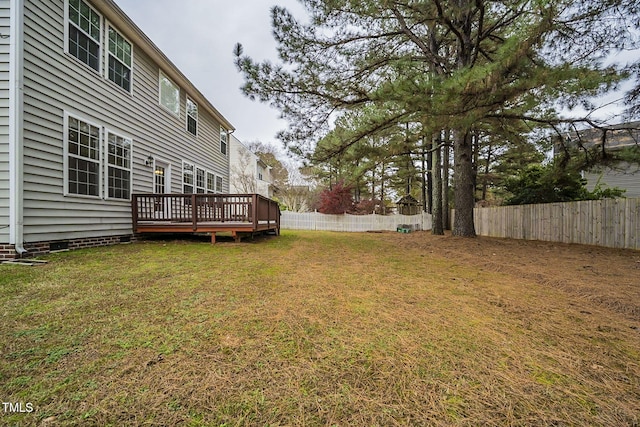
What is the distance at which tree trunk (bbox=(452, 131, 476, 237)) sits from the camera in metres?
7.62

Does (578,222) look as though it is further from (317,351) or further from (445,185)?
(317,351)

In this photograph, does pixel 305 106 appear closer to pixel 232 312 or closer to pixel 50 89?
pixel 50 89

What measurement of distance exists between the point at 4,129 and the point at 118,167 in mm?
2190

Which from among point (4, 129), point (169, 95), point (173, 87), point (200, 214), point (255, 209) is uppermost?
point (173, 87)

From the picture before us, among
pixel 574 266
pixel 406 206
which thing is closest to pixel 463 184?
pixel 574 266

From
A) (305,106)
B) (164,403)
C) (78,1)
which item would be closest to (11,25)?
(78,1)

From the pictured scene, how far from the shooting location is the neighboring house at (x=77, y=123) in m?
3.95

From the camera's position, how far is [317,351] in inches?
61.2

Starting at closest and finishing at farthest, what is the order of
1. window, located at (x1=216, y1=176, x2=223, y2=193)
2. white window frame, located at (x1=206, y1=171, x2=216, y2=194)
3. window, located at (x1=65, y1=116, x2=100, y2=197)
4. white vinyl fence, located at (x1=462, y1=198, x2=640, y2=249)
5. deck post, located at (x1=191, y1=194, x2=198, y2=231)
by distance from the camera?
window, located at (x1=65, y1=116, x2=100, y2=197), white vinyl fence, located at (x1=462, y1=198, x2=640, y2=249), deck post, located at (x1=191, y1=194, x2=198, y2=231), white window frame, located at (x1=206, y1=171, x2=216, y2=194), window, located at (x1=216, y1=176, x2=223, y2=193)

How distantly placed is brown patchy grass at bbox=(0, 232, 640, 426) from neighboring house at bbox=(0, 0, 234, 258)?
1.87 meters

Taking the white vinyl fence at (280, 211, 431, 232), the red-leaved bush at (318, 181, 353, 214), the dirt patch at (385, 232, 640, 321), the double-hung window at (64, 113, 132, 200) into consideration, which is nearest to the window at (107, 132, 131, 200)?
the double-hung window at (64, 113, 132, 200)

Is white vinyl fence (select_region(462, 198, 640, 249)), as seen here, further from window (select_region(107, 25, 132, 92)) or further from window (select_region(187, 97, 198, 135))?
window (select_region(107, 25, 132, 92))

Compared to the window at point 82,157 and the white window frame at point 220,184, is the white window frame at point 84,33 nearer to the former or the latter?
the window at point 82,157

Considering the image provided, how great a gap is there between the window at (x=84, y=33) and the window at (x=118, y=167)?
154 centimetres
